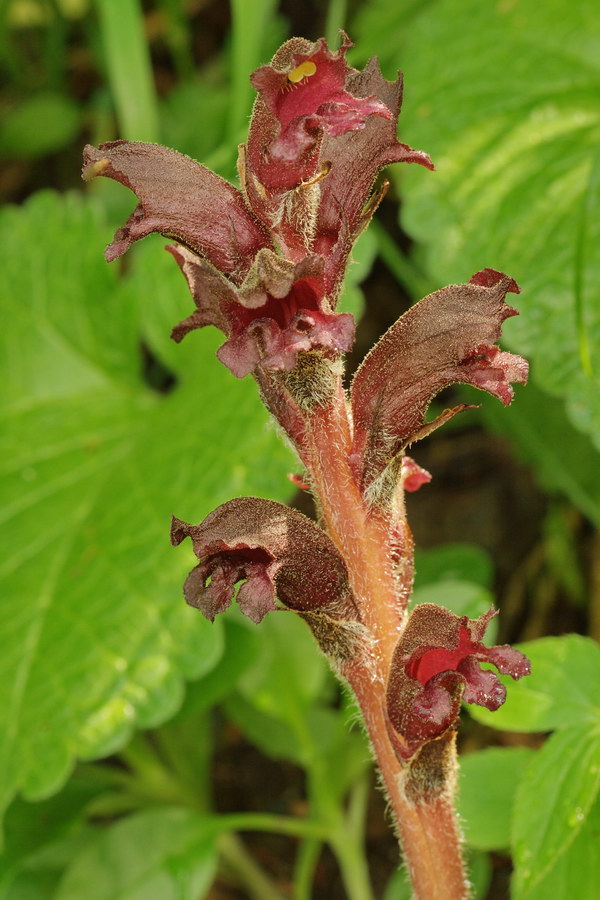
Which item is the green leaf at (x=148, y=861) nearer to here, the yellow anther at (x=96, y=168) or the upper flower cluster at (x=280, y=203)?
the upper flower cluster at (x=280, y=203)

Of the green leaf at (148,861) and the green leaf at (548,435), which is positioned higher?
the green leaf at (548,435)

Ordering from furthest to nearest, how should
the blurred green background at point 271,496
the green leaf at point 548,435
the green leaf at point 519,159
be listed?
1. the green leaf at point 548,435
2. the green leaf at point 519,159
3. the blurred green background at point 271,496

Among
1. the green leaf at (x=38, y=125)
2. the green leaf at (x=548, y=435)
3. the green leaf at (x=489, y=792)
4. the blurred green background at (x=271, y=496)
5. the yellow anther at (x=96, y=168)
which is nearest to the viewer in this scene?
the yellow anther at (x=96, y=168)

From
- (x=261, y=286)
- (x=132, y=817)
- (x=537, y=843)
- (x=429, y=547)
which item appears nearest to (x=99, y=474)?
(x=132, y=817)

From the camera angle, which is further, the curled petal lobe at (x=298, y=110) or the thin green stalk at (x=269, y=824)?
the thin green stalk at (x=269, y=824)

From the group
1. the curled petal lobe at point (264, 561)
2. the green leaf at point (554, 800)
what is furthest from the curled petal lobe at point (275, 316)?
the green leaf at point (554, 800)

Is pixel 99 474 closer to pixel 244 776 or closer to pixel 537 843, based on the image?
pixel 244 776

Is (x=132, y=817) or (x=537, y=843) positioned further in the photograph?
(x=132, y=817)

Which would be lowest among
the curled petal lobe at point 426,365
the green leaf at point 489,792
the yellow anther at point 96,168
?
the green leaf at point 489,792
